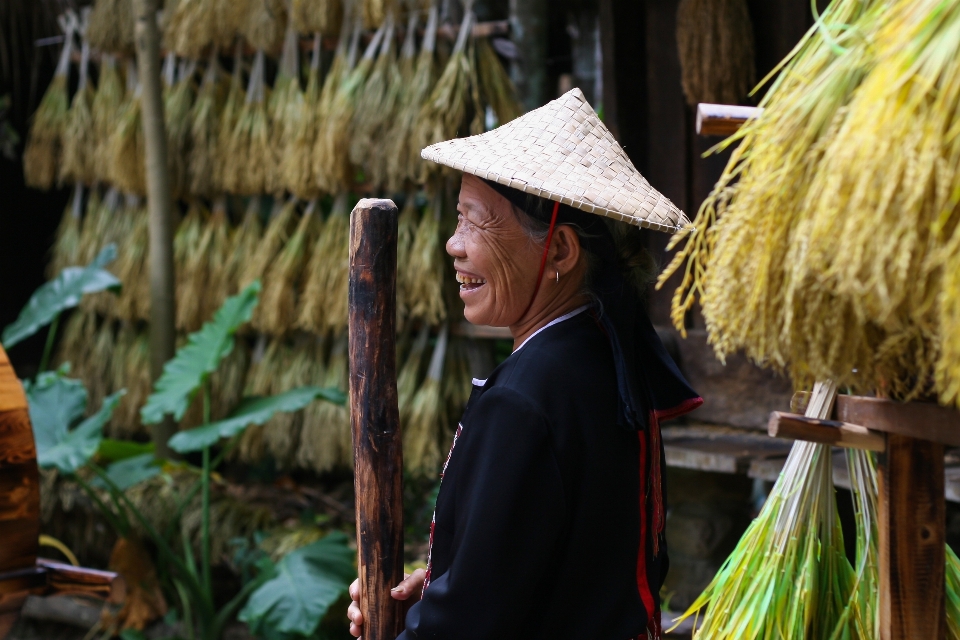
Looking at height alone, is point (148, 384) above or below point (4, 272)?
below

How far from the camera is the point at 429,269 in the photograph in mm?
3715

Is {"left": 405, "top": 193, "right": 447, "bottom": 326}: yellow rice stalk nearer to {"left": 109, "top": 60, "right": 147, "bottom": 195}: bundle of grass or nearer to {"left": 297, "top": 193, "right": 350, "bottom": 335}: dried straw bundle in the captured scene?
{"left": 297, "top": 193, "right": 350, "bottom": 335}: dried straw bundle

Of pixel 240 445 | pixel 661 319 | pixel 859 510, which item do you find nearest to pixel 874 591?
pixel 859 510

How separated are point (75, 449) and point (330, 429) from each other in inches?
44.0

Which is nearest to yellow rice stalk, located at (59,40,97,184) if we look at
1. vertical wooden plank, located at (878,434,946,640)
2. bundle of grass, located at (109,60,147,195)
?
bundle of grass, located at (109,60,147,195)

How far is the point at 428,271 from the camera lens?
12.2 ft

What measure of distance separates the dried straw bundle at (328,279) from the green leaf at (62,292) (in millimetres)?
820

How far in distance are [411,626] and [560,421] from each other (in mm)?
388

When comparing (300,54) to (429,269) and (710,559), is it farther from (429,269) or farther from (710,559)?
(710,559)

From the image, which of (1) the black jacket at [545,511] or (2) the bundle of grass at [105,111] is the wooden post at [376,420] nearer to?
(1) the black jacket at [545,511]

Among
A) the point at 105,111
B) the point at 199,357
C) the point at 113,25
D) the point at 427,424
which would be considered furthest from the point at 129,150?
the point at 427,424

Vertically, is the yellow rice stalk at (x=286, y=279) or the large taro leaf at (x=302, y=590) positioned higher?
the yellow rice stalk at (x=286, y=279)

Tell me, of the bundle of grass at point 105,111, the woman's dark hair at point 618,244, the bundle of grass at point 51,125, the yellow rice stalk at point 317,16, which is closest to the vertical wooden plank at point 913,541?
the woman's dark hair at point 618,244

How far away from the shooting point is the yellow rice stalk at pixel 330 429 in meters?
4.04
